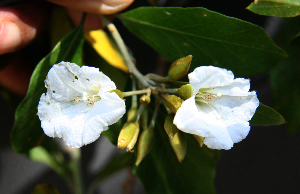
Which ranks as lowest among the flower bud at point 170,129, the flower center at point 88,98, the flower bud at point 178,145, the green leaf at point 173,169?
the green leaf at point 173,169

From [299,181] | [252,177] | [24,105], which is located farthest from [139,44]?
[299,181]

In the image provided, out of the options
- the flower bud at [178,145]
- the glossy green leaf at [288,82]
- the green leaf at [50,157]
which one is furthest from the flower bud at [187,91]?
the green leaf at [50,157]

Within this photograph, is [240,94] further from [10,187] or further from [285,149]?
[10,187]

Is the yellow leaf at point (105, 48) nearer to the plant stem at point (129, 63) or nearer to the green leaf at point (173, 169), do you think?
the plant stem at point (129, 63)

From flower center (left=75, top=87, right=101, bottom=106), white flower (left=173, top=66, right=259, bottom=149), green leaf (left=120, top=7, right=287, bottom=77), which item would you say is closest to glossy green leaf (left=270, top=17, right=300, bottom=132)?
green leaf (left=120, top=7, right=287, bottom=77)

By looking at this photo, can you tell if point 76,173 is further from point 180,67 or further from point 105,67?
point 180,67
